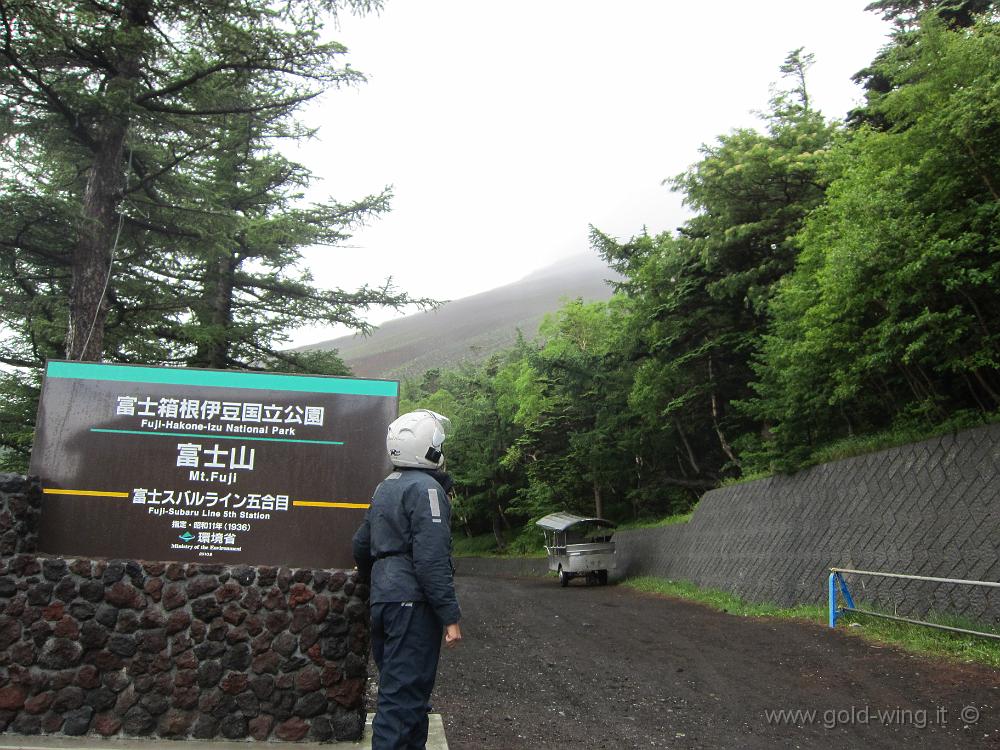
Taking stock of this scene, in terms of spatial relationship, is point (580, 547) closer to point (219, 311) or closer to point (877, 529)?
point (877, 529)

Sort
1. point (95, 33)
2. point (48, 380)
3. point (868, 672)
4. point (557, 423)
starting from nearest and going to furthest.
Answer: point (48, 380) < point (868, 672) < point (95, 33) < point (557, 423)

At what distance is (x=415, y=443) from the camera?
4.18m

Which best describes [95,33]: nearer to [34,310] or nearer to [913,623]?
[34,310]

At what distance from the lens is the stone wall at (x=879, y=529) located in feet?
29.5

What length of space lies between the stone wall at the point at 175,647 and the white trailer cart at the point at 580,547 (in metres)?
18.3

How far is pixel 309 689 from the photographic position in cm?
479

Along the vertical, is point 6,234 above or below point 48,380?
above

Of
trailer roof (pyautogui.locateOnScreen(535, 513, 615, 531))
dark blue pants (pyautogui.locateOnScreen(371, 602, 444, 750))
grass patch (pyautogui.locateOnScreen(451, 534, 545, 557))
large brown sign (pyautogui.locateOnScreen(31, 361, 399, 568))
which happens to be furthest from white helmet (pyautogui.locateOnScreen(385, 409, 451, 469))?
grass patch (pyautogui.locateOnScreen(451, 534, 545, 557))

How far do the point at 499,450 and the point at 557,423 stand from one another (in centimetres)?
1175

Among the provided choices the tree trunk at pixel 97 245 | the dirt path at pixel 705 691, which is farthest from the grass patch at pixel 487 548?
the tree trunk at pixel 97 245

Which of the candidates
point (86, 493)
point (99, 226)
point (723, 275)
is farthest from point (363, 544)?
point (723, 275)

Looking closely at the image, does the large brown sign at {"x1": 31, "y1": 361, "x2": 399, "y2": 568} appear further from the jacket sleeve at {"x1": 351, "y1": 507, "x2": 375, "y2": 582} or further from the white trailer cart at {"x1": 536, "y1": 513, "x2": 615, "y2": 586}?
the white trailer cart at {"x1": 536, "y1": 513, "x2": 615, "y2": 586}

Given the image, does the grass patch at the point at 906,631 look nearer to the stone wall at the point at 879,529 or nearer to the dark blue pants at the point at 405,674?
the stone wall at the point at 879,529

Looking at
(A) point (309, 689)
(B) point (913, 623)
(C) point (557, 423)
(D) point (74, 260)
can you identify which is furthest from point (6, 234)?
(C) point (557, 423)
